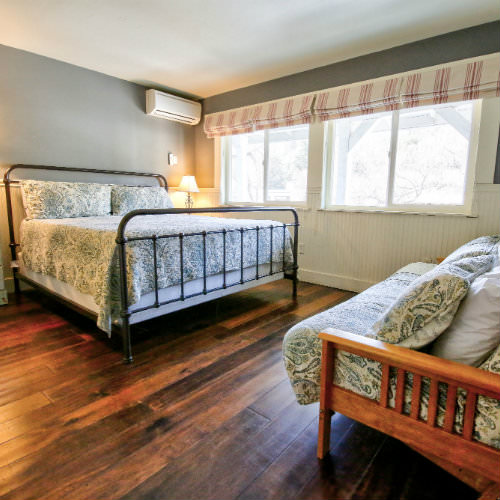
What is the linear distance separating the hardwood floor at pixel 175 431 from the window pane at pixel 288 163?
2.04 metres

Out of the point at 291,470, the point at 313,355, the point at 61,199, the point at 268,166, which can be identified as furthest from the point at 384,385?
the point at 268,166

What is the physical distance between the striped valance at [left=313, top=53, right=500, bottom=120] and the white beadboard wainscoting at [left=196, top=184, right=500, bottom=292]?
74cm

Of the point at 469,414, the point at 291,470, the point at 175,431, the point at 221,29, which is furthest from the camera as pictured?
the point at 221,29

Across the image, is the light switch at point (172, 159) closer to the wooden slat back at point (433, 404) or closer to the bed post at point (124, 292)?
the bed post at point (124, 292)

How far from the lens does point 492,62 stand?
2.37 meters

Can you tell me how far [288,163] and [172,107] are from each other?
62.9 inches

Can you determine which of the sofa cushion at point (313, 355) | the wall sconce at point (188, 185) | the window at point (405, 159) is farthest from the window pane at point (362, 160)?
the sofa cushion at point (313, 355)

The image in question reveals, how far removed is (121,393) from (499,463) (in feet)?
4.76

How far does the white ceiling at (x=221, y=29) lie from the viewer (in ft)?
7.40

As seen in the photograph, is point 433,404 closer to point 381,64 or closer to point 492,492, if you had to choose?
point 492,492

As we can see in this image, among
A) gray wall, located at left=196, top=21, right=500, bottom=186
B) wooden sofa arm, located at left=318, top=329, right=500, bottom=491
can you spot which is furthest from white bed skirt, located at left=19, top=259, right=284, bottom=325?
gray wall, located at left=196, top=21, right=500, bottom=186

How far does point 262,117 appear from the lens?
367cm

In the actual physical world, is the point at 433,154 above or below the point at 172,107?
below

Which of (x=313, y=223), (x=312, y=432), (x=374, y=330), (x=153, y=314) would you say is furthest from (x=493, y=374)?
(x=313, y=223)
